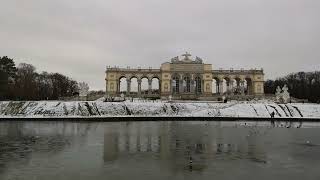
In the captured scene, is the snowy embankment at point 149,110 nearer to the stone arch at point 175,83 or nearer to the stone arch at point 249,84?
the stone arch at point 175,83

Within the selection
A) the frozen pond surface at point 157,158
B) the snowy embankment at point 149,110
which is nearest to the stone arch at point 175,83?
the snowy embankment at point 149,110

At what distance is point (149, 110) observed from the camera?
220 feet

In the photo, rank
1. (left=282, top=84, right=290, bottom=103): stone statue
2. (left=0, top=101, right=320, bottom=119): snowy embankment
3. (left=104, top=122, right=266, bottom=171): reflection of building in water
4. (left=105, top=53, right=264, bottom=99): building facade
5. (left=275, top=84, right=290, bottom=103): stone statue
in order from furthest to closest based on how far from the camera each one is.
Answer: (left=105, top=53, right=264, bottom=99): building facade < (left=275, top=84, right=290, bottom=103): stone statue < (left=282, top=84, right=290, bottom=103): stone statue < (left=0, top=101, right=320, bottom=119): snowy embankment < (left=104, top=122, right=266, bottom=171): reflection of building in water

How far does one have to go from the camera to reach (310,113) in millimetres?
66875

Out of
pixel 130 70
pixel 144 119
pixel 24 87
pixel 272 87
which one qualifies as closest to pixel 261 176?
pixel 144 119

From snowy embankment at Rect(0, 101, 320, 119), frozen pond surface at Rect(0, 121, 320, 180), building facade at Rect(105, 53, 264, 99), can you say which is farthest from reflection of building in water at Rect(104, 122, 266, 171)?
building facade at Rect(105, 53, 264, 99)

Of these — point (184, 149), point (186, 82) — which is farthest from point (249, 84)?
point (184, 149)

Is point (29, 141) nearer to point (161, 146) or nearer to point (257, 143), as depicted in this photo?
point (161, 146)

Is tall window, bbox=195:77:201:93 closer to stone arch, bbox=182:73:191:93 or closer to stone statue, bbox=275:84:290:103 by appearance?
stone arch, bbox=182:73:191:93

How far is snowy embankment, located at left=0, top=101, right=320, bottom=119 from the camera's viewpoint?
208 ft

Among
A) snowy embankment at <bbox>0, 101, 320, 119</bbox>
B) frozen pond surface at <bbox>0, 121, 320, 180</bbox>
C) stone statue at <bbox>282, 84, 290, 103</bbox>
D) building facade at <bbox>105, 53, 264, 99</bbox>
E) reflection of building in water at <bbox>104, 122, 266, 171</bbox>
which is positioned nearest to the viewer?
frozen pond surface at <bbox>0, 121, 320, 180</bbox>

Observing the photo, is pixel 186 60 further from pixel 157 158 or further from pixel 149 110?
pixel 157 158

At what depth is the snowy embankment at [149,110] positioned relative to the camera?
208ft

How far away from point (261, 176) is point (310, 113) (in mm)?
53011
